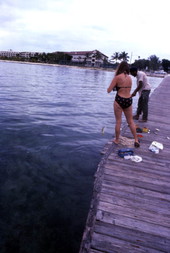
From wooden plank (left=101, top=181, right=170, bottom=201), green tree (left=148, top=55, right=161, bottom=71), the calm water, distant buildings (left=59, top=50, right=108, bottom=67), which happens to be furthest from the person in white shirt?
green tree (left=148, top=55, right=161, bottom=71)

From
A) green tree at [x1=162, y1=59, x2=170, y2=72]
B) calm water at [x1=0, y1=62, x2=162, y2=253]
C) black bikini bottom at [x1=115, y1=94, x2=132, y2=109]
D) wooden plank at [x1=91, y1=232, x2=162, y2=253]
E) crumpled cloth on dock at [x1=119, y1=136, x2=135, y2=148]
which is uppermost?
green tree at [x1=162, y1=59, x2=170, y2=72]

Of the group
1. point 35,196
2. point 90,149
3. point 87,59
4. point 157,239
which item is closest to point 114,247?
point 157,239

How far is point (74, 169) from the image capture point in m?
5.75

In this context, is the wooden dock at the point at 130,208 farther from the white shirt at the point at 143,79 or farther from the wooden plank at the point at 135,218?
the white shirt at the point at 143,79

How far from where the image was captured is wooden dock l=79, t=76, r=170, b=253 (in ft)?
8.09

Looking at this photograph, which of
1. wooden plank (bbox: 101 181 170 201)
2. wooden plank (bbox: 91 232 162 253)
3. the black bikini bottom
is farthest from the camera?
the black bikini bottom

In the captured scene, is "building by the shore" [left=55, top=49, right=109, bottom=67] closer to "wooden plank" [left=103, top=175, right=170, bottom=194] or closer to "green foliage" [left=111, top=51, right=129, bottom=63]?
"green foliage" [left=111, top=51, right=129, bottom=63]

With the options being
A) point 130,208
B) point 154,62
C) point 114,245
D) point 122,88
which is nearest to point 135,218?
point 130,208

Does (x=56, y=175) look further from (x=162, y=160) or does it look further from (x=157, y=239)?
(x=157, y=239)

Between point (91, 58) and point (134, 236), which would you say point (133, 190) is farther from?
point (91, 58)

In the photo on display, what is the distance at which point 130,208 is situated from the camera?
10.1ft

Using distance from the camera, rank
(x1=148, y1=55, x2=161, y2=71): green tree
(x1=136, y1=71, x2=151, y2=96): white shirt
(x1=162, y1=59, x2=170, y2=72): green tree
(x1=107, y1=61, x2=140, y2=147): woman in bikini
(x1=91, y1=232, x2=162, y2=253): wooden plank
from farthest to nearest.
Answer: (x1=162, y1=59, x2=170, y2=72): green tree
(x1=148, y1=55, x2=161, y2=71): green tree
(x1=136, y1=71, x2=151, y2=96): white shirt
(x1=107, y1=61, x2=140, y2=147): woman in bikini
(x1=91, y1=232, x2=162, y2=253): wooden plank

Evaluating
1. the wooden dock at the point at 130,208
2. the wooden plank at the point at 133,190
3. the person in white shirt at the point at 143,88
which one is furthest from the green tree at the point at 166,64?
the wooden plank at the point at 133,190

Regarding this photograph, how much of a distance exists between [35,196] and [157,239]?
287 centimetres
